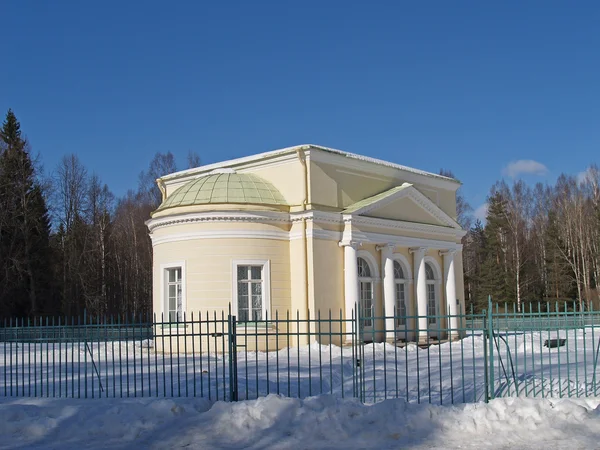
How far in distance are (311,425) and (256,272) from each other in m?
12.3

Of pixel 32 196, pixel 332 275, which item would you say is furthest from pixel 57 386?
pixel 32 196

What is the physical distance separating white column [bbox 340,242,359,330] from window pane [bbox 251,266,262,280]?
2.80 meters

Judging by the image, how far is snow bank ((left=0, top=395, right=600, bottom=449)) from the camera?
8.00 m

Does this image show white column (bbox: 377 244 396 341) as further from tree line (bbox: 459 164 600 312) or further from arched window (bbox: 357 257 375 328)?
tree line (bbox: 459 164 600 312)

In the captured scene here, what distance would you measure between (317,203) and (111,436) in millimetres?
13677

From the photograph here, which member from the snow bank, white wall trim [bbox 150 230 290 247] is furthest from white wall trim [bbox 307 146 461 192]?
the snow bank

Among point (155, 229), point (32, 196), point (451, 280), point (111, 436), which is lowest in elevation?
point (111, 436)

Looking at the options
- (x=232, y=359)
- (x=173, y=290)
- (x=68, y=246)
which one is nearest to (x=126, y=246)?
(x=68, y=246)

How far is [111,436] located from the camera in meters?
8.56

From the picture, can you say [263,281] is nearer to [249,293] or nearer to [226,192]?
[249,293]

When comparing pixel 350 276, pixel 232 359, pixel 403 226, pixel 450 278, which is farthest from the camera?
pixel 450 278

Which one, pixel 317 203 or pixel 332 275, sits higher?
pixel 317 203

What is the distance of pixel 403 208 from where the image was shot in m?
24.2

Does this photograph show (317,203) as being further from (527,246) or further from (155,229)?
(527,246)
